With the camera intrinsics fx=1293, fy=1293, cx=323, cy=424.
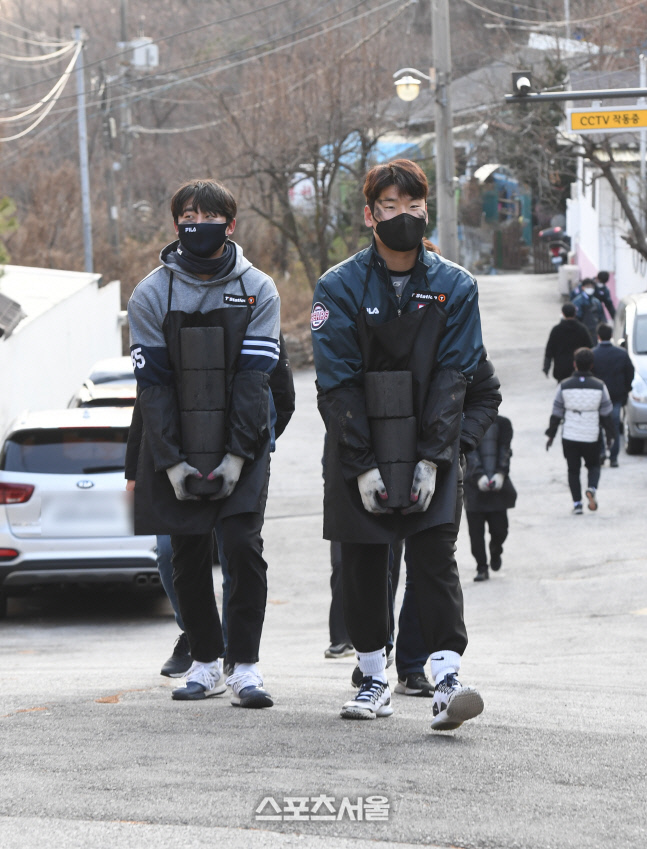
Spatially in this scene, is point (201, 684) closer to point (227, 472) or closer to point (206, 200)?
point (227, 472)

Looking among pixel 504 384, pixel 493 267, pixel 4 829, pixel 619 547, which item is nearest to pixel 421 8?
pixel 493 267

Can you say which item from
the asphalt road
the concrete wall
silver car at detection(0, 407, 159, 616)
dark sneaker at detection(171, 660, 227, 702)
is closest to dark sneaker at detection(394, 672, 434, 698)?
the asphalt road

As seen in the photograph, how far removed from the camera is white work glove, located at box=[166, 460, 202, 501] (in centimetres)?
443

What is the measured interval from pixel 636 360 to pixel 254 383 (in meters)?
14.4

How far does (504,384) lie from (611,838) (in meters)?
21.5

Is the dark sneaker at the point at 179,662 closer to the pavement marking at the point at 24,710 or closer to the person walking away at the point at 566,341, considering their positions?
the pavement marking at the point at 24,710

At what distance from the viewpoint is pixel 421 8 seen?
2453 inches

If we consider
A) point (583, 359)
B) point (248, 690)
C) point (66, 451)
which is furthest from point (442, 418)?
point (583, 359)

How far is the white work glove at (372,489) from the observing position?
4074 millimetres

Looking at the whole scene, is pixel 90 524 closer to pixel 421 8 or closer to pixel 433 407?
pixel 433 407

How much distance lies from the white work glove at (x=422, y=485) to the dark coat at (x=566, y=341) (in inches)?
586

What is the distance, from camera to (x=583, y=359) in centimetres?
1305

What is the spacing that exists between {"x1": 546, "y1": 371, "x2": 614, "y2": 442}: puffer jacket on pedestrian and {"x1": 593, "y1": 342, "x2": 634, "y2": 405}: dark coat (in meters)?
2.87

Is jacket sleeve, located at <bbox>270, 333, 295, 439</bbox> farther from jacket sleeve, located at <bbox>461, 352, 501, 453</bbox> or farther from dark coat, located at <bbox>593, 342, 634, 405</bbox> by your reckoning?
dark coat, located at <bbox>593, 342, 634, 405</bbox>
